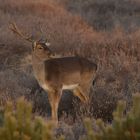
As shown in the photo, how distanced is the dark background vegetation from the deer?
0.26 metres

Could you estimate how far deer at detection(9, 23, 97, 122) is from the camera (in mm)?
9406

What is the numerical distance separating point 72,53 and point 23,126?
30.5 feet

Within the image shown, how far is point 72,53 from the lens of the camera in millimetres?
13625

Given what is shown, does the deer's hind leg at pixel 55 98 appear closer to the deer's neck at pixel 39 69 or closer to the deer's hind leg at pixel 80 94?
the deer's neck at pixel 39 69

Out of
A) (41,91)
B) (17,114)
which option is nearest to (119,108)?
(17,114)

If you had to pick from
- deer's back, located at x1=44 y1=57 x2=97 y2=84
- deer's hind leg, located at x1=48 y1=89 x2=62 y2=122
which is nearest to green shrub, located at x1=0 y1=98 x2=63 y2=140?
deer's hind leg, located at x1=48 y1=89 x2=62 y2=122

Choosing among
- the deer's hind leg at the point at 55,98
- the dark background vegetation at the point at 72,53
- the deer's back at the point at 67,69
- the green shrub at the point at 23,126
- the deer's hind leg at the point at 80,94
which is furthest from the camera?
the deer's hind leg at the point at 80,94

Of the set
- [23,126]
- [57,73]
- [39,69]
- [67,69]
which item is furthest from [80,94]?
[23,126]

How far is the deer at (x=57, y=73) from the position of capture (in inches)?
370

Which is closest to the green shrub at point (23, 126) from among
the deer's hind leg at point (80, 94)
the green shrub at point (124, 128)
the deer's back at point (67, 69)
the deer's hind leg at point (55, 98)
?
the green shrub at point (124, 128)

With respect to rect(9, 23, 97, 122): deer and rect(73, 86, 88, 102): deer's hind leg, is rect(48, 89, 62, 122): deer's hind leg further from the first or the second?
rect(73, 86, 88, 102): deer's hind leg

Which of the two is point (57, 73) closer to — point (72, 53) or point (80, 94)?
point (80, 94)

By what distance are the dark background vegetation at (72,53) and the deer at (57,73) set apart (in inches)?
10.4

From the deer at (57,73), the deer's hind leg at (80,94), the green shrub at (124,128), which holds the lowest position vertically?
the deer's hind leg at (80,94)
